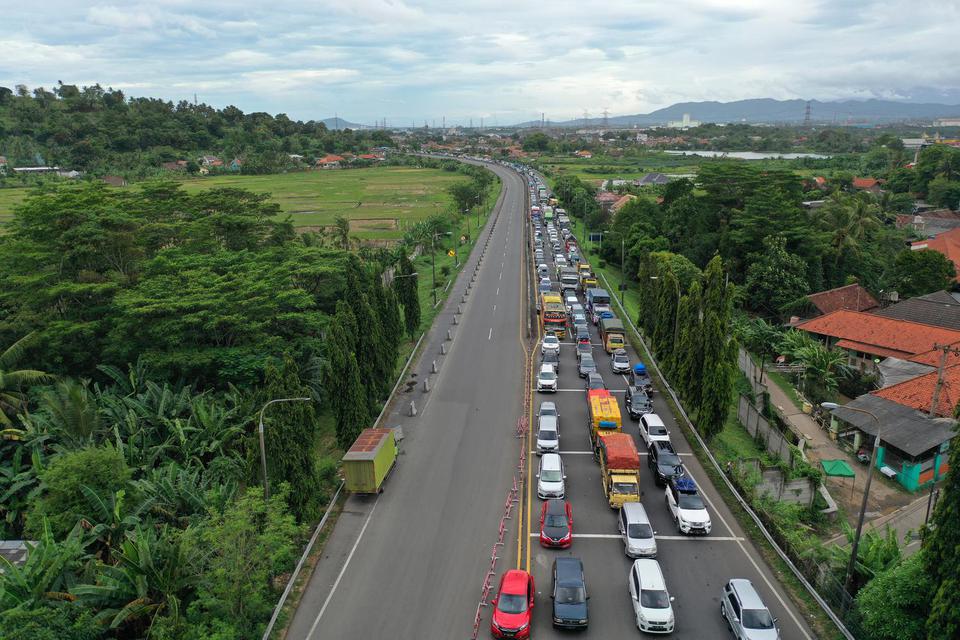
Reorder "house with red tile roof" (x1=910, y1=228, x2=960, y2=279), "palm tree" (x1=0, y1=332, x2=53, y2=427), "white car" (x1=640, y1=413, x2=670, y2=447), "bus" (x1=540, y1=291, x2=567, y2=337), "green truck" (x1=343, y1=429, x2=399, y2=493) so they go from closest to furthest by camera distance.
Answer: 1. "green truck" (x1=343, y1=429, x2=399, y2=493)
2. "white car" (x1=640, y1=413, x2=670, y2=447)
3. "palm tree" (x1=0, y1=332, x2=53, y2=427)
4. "bus" (x1=540, y1=291, x2=567, y2=337)
5. "house with red tile roof" (x1=910, y1=228, x2=960, y2=279)

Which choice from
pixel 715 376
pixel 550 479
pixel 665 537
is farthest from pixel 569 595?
pixel 715 376

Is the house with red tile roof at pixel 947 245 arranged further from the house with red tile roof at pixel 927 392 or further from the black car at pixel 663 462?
the black car at pixel 663 462

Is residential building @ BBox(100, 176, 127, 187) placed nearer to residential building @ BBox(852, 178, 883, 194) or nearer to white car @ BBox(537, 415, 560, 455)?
white car @ BBox(537, 415, 560, 455)

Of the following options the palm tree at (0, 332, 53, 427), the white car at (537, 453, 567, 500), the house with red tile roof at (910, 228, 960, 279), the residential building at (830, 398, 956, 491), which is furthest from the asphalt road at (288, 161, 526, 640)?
the house with red tile roof at (910, 228, 960, 279)

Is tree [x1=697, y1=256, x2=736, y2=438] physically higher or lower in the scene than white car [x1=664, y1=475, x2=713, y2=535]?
higher

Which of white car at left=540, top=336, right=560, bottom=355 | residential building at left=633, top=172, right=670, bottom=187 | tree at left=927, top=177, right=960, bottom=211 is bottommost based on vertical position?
white car at left=540, top=336, right=560, bottom=355

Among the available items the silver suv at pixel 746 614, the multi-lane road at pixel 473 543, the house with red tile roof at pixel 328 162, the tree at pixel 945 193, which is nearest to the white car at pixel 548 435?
the multi-lane road at pixel 473 543

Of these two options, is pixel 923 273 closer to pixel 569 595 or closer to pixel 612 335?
pixel 612 335
